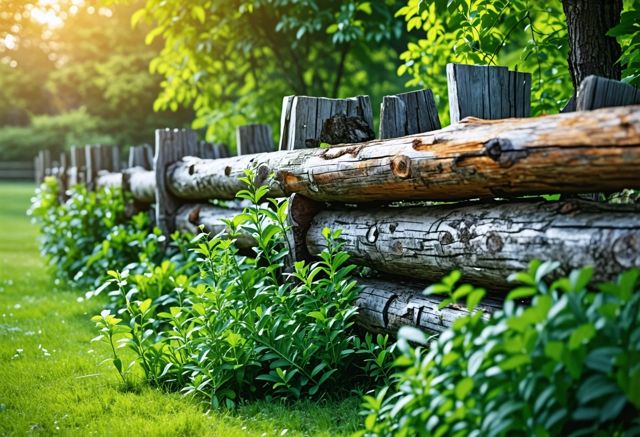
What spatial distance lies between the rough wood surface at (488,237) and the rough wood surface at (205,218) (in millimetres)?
1470

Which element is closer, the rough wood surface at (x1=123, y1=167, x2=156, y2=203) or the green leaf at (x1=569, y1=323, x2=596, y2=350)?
the green leaf at (x1=569, y1=323, x2=596, y2=350)

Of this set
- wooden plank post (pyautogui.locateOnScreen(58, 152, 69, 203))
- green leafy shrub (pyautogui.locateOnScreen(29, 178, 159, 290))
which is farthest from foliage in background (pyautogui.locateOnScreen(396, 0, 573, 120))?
wooden plank post (pyautogui.locateOnScreen(58, 152, 69, 203))

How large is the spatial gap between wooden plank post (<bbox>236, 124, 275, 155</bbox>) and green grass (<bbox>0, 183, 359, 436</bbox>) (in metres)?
1.85

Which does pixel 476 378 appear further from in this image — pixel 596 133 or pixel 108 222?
pixel 108 222

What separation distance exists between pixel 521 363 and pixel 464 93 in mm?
1554

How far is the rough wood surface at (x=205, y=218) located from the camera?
542 centimetres

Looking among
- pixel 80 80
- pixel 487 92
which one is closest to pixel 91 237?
pixel 487 92

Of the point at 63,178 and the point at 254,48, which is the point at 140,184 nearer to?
the point at 254,48

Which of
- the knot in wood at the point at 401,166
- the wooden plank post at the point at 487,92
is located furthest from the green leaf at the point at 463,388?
the wooden plank post at the point at 487,92

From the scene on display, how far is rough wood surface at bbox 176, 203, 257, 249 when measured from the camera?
5417 mm

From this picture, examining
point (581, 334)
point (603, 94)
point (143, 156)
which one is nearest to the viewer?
point (581, 334)

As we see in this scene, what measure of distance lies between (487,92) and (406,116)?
0.62 meters

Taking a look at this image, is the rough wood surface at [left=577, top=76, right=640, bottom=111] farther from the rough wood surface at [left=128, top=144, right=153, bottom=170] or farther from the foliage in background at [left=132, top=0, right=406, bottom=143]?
the rough wood surface at [left=128, top=144, right=153, bottom=170]

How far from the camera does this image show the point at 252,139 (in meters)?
5.68
